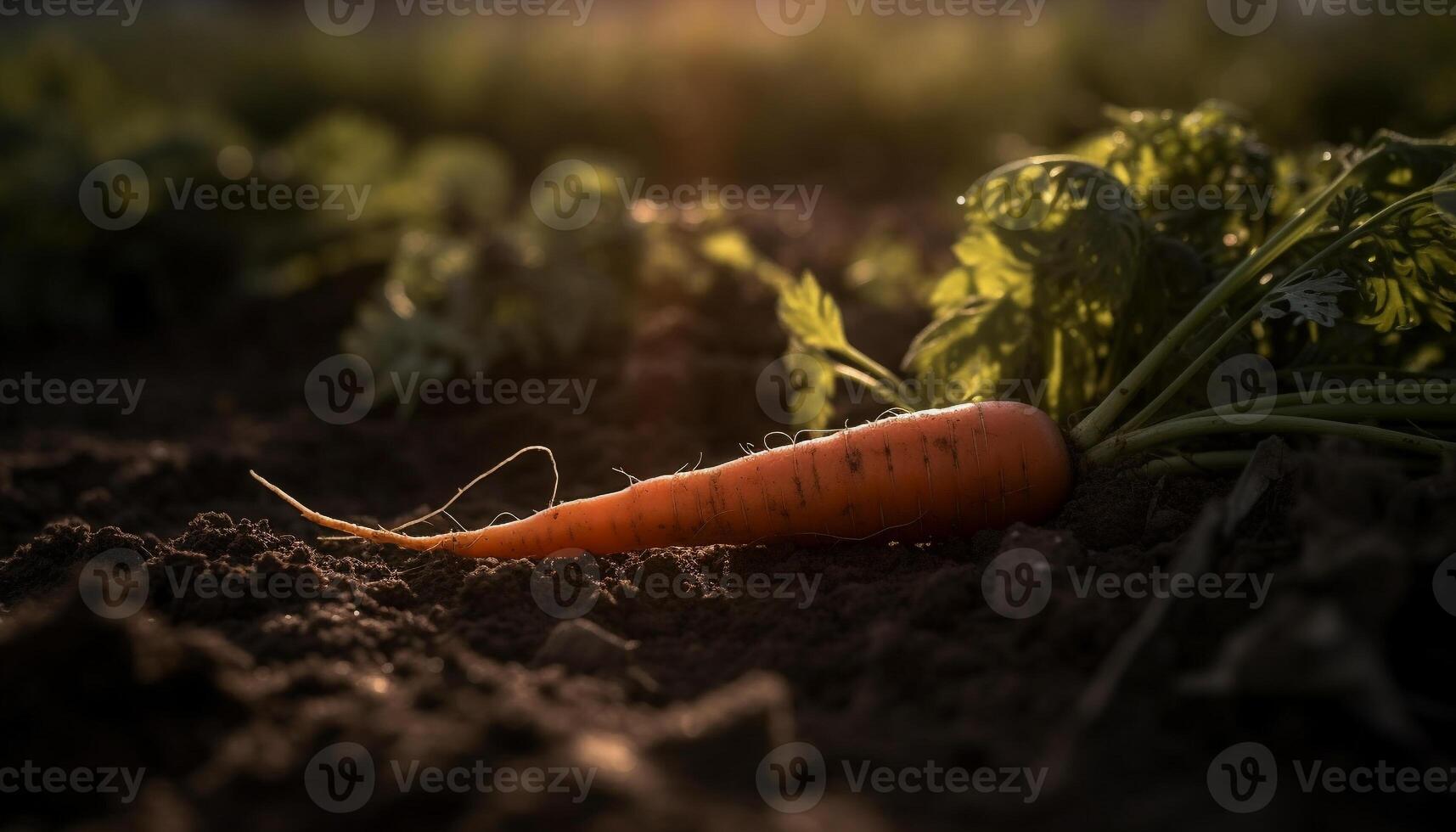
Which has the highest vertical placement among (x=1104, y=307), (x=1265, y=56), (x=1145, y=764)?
(x=1265, y=56)

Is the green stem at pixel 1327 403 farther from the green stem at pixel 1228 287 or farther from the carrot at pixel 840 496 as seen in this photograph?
the carrot at pixel 840 496

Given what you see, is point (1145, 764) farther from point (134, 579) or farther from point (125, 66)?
point (125, 66)

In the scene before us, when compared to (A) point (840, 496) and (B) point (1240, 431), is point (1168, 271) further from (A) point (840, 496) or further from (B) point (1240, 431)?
(A) point (840, 496)

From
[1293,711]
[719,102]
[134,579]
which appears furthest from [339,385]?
[719,102]

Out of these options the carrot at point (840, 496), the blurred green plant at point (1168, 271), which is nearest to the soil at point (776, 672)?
the carrot at point (840, 496)

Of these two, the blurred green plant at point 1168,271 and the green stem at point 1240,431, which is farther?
the blurred green plant at point 1168,271

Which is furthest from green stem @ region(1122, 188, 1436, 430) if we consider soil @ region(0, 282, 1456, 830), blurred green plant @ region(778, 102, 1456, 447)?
soil @ region(0, 282, 1456, 830)
